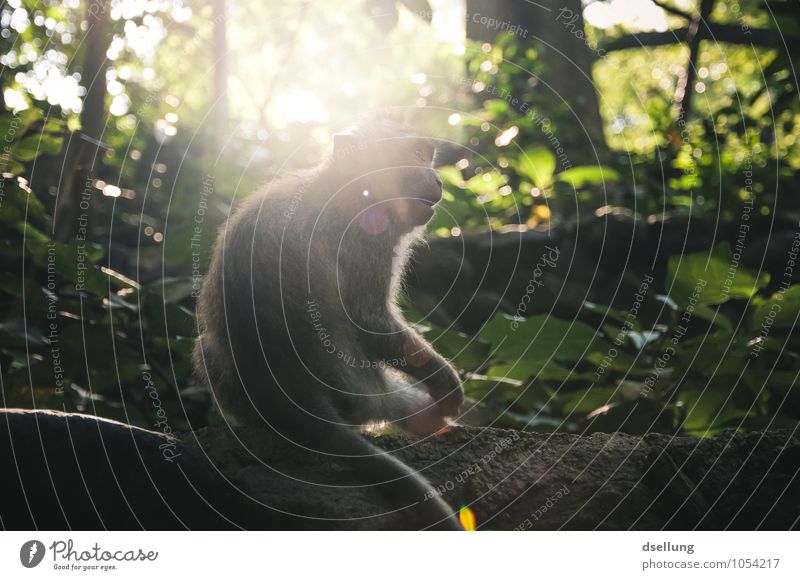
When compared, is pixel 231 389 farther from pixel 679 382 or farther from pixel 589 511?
pixel 679 382

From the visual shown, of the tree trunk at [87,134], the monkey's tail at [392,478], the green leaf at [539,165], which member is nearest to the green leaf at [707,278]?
the monkey's tail at [392,478]

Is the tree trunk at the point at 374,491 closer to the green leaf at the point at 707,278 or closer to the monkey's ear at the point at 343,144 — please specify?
the green leaf at the point at 707,278

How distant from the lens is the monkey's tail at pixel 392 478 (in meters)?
2.95

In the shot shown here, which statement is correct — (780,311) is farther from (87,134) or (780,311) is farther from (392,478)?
(87,134)

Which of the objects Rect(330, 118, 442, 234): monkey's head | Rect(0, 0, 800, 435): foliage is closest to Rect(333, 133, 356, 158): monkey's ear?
Rect(330, 118, 442, 234): monkey's head

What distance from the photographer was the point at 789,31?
485 cm

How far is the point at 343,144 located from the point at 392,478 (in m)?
1.98

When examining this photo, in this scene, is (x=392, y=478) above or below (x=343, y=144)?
below

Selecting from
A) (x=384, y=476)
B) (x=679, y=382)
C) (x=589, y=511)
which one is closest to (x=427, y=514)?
(x=384, y=476)

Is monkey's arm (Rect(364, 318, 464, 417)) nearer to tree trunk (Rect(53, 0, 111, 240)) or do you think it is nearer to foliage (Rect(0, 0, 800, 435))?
foliage (Rect(0, 0, 800, 435))

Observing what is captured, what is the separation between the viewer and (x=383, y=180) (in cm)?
415

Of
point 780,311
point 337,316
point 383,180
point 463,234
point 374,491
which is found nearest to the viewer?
point 374,491

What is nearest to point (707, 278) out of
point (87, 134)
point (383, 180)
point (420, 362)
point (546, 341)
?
point (546, 341)

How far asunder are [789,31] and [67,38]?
6.73 metres
